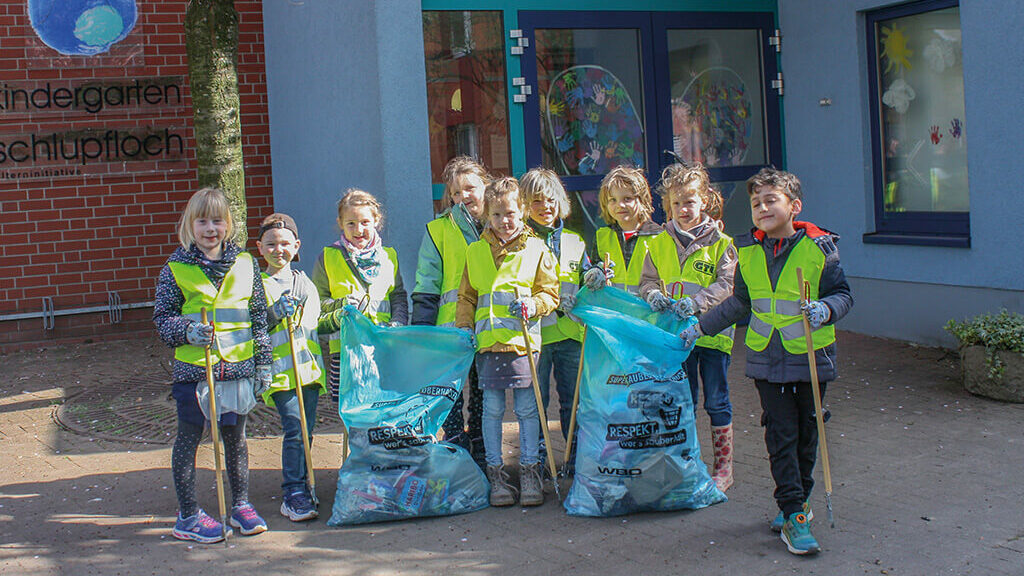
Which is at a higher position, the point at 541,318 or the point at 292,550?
the point at 541,318

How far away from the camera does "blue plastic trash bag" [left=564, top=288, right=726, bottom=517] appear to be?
4762 millimetres

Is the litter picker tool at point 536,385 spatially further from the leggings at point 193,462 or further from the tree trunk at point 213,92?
A: the tree trunk at point 213,92

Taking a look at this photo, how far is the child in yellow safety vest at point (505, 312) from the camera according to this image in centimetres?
499

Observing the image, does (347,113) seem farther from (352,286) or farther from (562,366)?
(562,366)

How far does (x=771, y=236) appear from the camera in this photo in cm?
452

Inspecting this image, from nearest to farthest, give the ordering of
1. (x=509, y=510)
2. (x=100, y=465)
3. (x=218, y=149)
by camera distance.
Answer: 1. (x=509, y=510)
2. (x=100, y=465)
3. (x=218, y=149)

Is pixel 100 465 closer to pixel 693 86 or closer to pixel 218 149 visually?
pixel 218 149

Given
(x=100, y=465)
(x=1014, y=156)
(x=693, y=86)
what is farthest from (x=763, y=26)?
(x=100, y=465)

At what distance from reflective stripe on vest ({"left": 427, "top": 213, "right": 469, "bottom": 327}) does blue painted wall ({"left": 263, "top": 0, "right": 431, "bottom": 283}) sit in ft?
8.86

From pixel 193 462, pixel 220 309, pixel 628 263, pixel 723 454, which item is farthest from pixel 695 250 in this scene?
pixel 193 462

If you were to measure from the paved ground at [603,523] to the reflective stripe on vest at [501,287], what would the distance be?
2.67ft

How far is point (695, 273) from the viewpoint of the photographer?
514 cm

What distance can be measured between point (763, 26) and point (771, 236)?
17.9ft

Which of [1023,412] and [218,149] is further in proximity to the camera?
[218,149]
